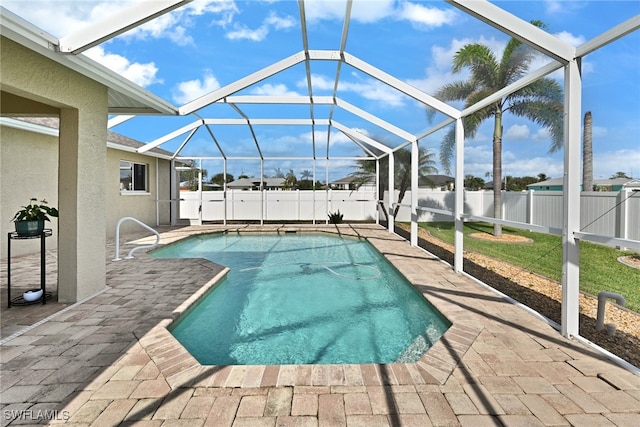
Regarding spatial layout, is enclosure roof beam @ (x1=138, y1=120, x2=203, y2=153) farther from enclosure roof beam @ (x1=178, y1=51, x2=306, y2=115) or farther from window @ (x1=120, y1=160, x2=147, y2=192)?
enclosure roof beam @ (x1=178, y1=51, x2=306, y2=115)

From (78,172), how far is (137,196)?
9018mm

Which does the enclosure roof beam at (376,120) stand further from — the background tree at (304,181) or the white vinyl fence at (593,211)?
the background tree at (304,181)

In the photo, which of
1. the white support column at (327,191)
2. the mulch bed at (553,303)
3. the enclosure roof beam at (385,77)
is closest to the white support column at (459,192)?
the mulch bed at (553,303)

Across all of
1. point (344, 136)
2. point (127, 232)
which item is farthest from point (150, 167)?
point (344, 136)

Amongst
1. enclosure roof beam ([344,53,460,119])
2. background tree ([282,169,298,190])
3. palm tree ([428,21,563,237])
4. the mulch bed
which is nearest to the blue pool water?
the mulch bed

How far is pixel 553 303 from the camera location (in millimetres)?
4777

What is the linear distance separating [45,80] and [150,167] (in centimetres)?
1037

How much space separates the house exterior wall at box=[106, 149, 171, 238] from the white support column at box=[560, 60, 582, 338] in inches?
454

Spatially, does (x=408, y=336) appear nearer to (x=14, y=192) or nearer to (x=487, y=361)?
(x=487, y=361)

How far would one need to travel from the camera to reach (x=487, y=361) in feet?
9.61

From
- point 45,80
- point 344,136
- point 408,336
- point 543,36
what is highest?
point 344,136

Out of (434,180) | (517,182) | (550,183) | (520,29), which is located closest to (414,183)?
(517,182)

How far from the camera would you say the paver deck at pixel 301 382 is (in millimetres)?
2203

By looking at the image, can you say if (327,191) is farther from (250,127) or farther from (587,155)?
(587,155)
